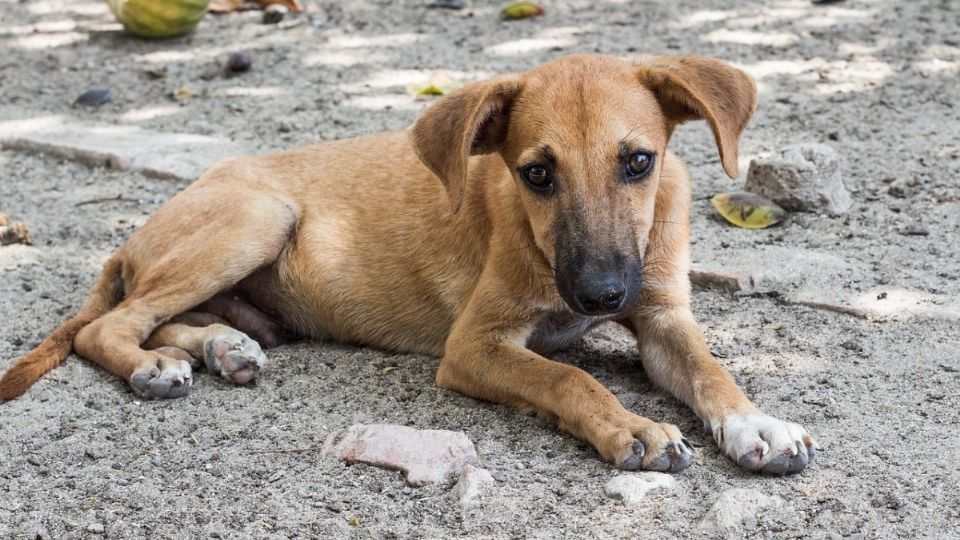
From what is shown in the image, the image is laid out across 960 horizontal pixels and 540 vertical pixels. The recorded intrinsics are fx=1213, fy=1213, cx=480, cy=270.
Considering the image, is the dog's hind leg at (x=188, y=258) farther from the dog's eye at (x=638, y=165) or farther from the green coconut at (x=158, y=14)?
the green coconut at (x=158, y=14)

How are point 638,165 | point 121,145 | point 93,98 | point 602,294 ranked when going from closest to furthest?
point 602,294
point 638,165
point 121,145
point 93,98

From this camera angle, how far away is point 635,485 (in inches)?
146

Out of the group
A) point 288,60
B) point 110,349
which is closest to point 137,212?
point 110,349

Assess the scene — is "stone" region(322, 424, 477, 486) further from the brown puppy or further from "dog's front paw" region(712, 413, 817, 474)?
"dog's front paw" region(712, 413, 817, 474)

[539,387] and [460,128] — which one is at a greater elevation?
[460,128]

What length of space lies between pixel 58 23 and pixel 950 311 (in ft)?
23.6

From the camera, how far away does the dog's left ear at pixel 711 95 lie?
4164 mm

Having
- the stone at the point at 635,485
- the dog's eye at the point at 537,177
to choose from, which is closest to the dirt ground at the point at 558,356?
the stone at the point at 635,485

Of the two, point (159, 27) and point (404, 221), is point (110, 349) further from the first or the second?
point (159, 27)

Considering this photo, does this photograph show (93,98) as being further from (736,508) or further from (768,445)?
(736,508)

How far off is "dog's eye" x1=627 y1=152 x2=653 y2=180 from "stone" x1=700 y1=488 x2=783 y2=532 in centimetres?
111

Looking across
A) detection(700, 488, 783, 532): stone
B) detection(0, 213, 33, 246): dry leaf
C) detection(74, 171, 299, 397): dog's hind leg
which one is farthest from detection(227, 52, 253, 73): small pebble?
detection(700, 488, 783, 532): stone

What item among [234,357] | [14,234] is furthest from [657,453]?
[14,234]

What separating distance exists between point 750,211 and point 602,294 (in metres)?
2.30
